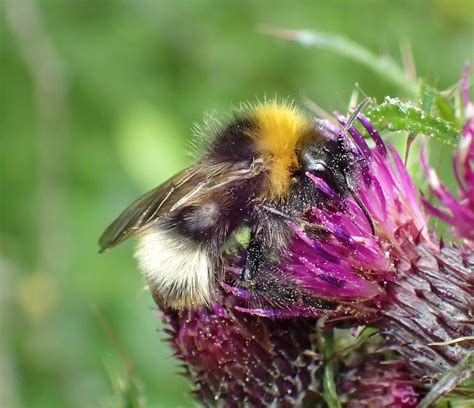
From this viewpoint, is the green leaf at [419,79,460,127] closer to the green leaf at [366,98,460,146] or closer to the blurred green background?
the green leaf at [366,98,460,146]

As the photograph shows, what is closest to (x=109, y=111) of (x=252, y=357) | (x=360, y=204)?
(x=252, y=357)

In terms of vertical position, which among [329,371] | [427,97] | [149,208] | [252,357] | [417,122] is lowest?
[329,371]

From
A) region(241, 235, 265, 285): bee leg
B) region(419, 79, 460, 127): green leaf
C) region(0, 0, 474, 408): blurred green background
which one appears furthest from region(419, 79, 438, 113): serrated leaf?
region(0, 0, 474, 408): blurred green background

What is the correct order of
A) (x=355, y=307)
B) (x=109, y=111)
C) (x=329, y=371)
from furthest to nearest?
(x=109, y=111)
(x=329, y=371)
(x=355, y=307)

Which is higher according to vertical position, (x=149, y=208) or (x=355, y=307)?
(x=149, y=208)

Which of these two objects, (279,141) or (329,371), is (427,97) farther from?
(329,371)

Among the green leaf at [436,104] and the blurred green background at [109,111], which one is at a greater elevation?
the blurred green background at [109,111]

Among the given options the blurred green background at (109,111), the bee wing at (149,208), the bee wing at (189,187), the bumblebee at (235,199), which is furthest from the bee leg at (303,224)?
the blurred green background at (109,111)

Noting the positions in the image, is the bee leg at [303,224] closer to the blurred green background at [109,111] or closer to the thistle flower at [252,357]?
the thistle flower at [252,357]
